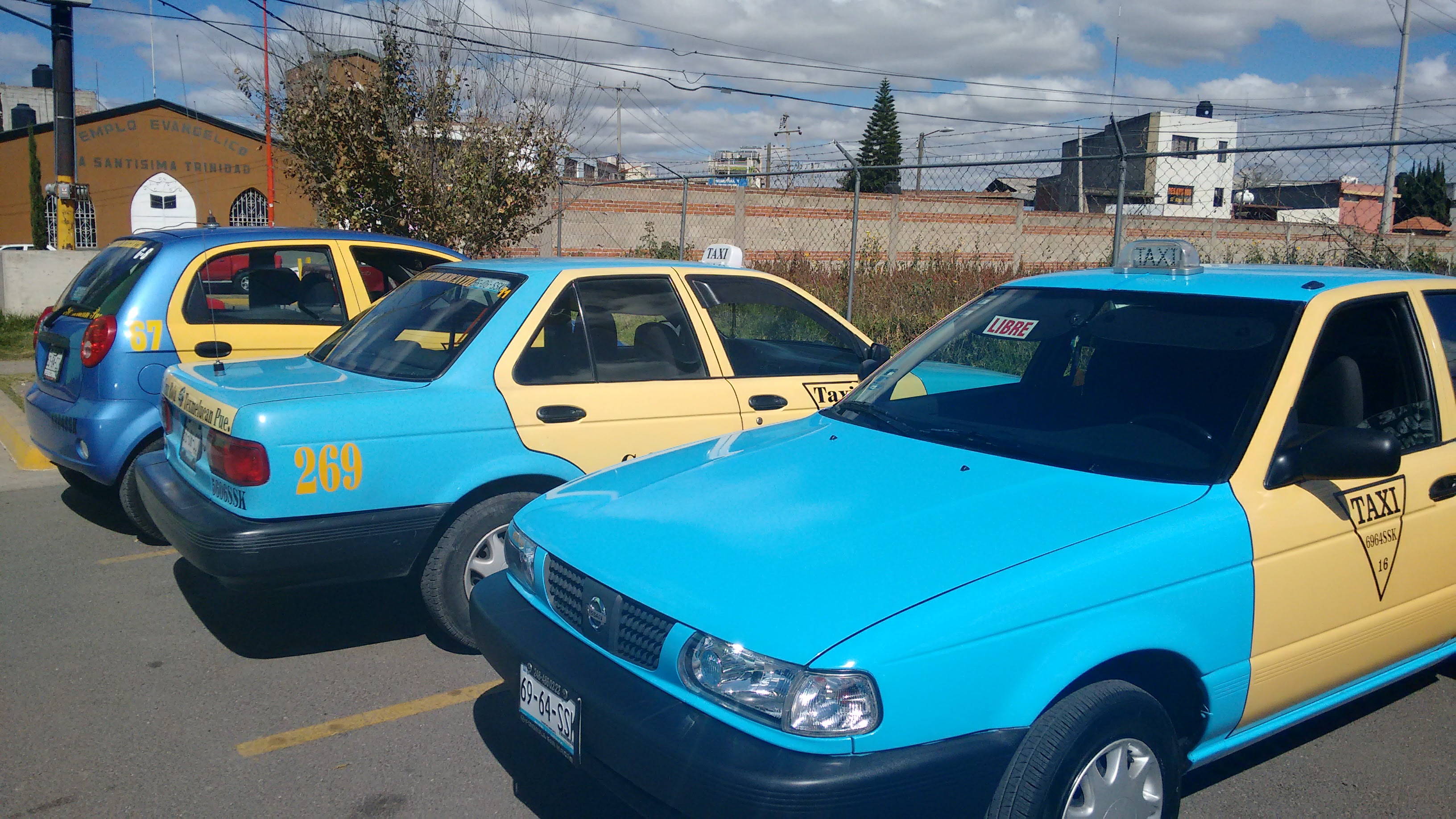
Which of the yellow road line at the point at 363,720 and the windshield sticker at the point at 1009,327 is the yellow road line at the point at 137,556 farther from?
the windshield sticker at the point at 1009,327

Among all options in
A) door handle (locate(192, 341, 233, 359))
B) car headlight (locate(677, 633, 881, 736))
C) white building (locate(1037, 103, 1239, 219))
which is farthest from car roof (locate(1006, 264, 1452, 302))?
white building (locate(1037, 103, 1239, 219))

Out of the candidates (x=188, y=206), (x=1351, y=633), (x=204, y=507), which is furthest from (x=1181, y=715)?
(x=188, y=206)

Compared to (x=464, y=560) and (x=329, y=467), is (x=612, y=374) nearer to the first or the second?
(x=464, y=560)

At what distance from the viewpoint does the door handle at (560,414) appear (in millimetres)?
4469

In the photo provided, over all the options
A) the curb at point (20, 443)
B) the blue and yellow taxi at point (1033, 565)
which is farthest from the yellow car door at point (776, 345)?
the curb at point (20, 443)

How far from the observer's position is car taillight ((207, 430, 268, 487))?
3.88 meters

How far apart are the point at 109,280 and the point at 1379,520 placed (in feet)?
20.5

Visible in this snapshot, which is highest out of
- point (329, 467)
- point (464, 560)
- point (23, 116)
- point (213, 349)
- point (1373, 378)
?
point (23, 116)

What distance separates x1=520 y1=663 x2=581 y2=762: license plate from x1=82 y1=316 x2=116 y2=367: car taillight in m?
3.90

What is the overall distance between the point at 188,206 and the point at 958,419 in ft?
127

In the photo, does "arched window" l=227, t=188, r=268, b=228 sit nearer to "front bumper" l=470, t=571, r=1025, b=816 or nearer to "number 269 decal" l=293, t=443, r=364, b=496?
"number 269 decal" l=293, t=443, r=364, b=496

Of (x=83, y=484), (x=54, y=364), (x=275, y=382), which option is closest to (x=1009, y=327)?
Result: (x=275, y=382)

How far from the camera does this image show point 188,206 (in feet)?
119

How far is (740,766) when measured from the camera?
7.41 feet
